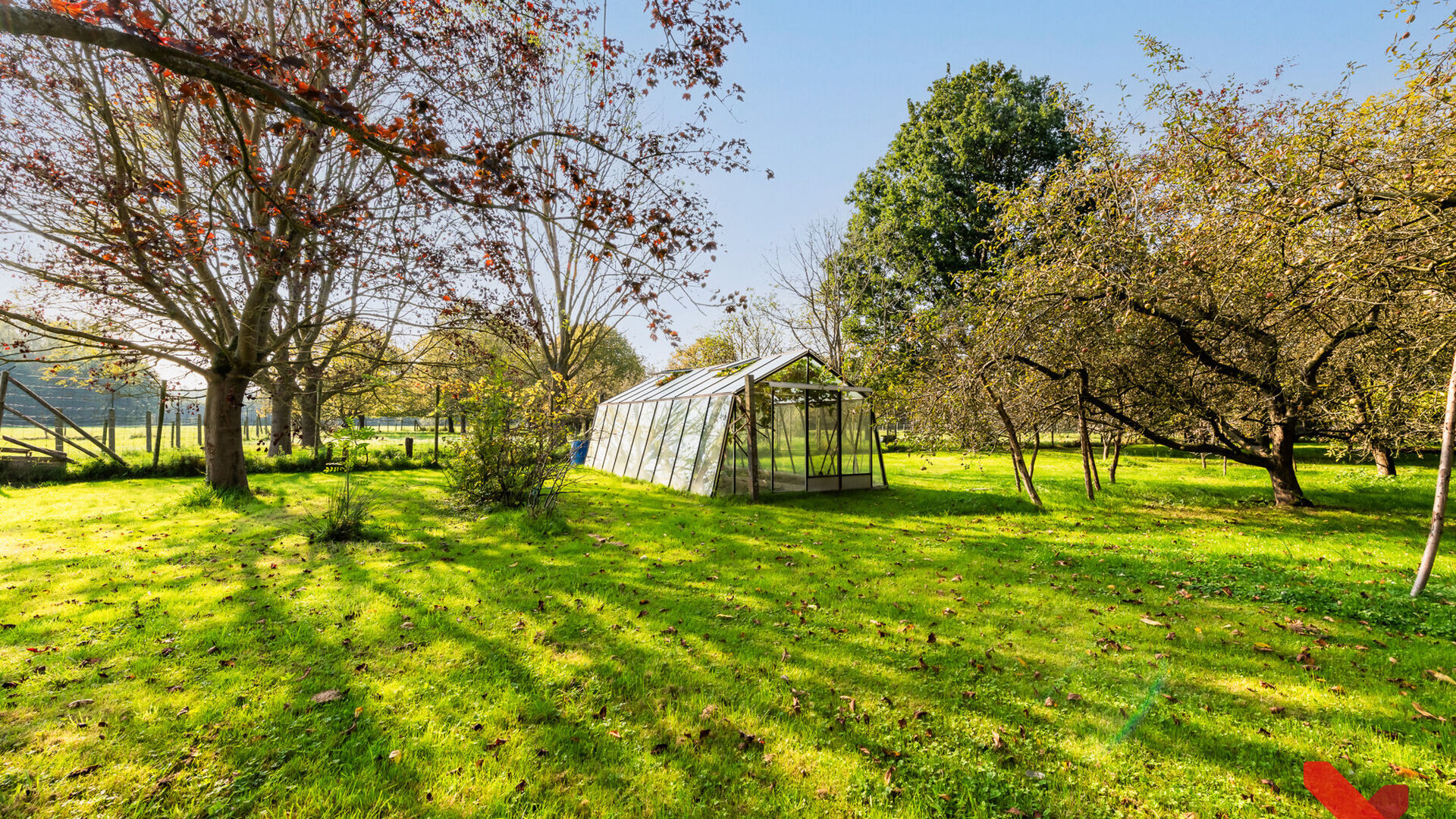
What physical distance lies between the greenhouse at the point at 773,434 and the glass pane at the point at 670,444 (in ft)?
0.08

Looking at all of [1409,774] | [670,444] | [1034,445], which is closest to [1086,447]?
[1034,445]

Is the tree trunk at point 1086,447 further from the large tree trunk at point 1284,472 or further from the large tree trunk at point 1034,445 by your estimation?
the large tree trunk at point 1284,472

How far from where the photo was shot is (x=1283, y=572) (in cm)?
600

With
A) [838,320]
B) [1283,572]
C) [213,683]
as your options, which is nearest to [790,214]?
[838,320]

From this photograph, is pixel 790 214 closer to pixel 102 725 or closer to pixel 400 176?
pixel 400 176

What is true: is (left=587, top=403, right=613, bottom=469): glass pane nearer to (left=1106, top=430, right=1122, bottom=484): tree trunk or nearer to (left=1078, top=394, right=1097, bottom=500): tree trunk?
(left=1078, top=394, right=1097, bottom=500): tree trunk

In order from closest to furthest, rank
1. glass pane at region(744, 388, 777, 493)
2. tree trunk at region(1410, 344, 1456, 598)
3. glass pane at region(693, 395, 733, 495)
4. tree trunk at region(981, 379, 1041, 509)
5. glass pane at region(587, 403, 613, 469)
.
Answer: tree trunk at region(1410, 344, 1456, 598) → tree trunk at region(981, 379, 1041, 509) → glass pane at region(693, 395, 733, 495) → glass pane at region(744, 388, 777, 493) → glass pane at region(587, 403, 613, 469)

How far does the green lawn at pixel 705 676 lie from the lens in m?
2.66

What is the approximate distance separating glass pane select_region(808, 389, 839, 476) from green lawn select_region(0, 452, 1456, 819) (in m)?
5.05

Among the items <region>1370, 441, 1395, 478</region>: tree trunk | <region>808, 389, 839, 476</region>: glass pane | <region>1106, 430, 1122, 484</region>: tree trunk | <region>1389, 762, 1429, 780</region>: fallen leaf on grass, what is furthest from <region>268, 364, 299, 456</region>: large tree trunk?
<region>1370, 441, 1395, 478</region>: tree trunk

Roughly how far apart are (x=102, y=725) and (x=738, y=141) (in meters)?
5.80

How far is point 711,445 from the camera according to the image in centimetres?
1192

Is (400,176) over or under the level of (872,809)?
over

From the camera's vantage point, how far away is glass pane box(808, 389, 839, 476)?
1245 centimetres
